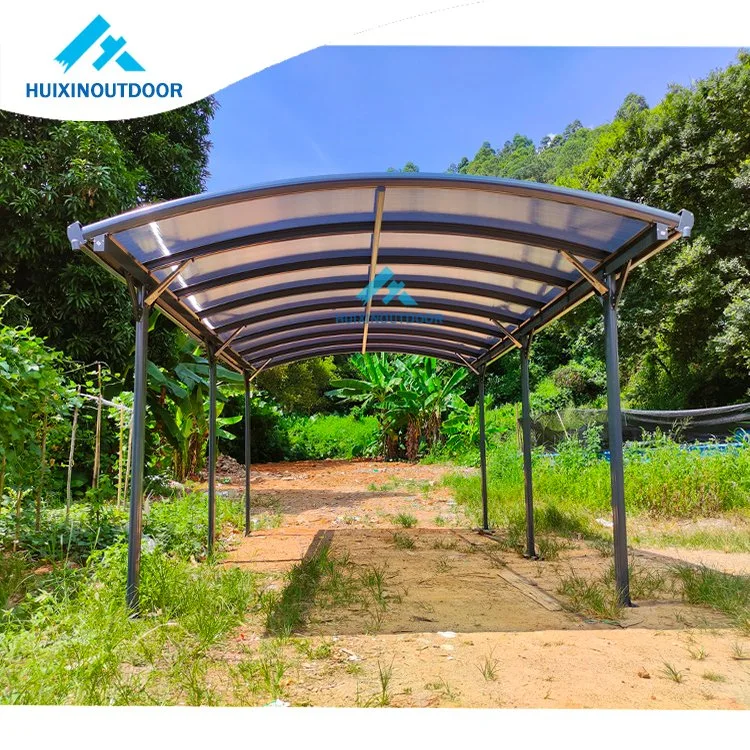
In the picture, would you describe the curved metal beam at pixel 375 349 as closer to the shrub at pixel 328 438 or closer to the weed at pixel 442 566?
the weed at pixel 442 566

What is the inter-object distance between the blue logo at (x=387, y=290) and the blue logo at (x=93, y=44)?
7.95 m

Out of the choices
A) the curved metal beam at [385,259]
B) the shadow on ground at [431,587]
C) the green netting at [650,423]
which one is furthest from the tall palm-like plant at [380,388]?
the curved metal beam at [385,259]

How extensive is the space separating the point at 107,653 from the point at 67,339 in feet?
24.5

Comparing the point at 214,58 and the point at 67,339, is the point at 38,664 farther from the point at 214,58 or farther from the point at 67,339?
the point at 214,58

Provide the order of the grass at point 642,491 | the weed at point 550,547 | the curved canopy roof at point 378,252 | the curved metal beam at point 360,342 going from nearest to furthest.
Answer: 1. the curved canopy roof at point 378,252
2. the weed at point 550,547
3. the curved metal beam at point 360,342
4. the grass at point 642,491

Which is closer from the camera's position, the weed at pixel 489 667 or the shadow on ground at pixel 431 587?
the weed at pixel 489 667

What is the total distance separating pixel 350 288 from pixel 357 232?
1.49 m

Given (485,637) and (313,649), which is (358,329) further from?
(313,649)

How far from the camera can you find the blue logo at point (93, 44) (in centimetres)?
1138

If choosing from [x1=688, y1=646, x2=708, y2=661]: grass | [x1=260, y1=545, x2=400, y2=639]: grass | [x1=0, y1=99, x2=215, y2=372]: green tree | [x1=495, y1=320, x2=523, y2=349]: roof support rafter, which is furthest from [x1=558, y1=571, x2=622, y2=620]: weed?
[x1=0, y1=99, x2=215, y2=372]: green tree

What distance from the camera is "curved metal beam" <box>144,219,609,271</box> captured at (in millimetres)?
4949

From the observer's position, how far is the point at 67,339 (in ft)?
32.7

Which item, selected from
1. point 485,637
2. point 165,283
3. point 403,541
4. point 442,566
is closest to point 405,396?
point 403,541

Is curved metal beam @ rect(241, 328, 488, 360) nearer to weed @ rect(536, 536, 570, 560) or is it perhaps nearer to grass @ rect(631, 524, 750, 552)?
weed @ rect(536, 536, 570, 560)
